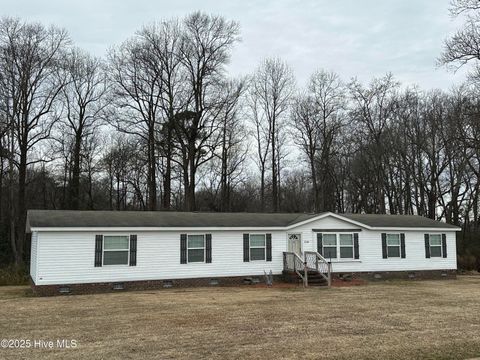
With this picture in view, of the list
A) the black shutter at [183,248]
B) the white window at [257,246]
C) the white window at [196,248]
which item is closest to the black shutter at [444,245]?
the white window at [257,246]

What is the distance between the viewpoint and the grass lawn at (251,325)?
8438 mm

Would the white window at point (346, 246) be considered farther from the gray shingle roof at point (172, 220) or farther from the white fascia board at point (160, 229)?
the white fascia board at point (160, 229)

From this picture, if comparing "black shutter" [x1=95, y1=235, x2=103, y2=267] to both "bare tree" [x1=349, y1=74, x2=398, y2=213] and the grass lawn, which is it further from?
"bare tree" [x1=349, y1=74, x2=398, y2=213]

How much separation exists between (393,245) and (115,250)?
Result: 15053 millimetres

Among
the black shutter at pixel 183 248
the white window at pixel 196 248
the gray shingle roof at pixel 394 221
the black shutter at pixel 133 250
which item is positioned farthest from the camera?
the gray shingle roof at pixel 394 221

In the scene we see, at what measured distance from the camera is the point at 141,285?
21156 mm

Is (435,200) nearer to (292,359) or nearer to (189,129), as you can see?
(189,129)

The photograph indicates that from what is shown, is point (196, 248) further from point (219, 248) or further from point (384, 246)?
point (384, 246)

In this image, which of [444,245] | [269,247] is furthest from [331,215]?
Answer: [444,245]

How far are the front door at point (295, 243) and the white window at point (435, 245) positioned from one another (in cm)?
827

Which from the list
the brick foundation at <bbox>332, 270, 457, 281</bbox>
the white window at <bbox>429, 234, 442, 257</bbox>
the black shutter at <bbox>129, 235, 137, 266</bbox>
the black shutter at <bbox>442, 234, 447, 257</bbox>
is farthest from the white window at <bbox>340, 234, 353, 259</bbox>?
the black shutter at <bbox>129, 235, 137, 266</bbox>

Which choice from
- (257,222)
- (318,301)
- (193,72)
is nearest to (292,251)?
(257,222)

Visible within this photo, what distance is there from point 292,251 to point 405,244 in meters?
6.77

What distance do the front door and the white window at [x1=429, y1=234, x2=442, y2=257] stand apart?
8274mm
